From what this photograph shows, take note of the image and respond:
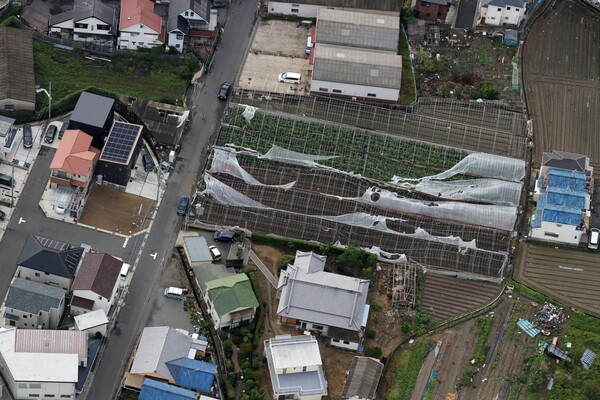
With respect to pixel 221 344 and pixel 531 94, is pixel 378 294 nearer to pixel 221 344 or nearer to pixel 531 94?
pixel 221 344

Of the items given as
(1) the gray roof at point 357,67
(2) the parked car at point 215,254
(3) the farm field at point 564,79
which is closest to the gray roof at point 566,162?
(3) the farm field at point 564,79

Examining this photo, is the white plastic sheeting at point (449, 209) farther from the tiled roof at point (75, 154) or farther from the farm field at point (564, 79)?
the tiled roof at point (75, 154)

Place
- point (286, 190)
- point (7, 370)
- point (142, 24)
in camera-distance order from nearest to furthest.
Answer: point (7, 370) < point (286, 190) < point (142, 24)

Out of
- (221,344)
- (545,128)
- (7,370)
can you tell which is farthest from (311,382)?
(545,128)

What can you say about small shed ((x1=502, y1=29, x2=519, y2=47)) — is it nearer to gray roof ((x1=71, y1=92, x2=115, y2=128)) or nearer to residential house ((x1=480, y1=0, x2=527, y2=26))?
residential house ((x1=480, y1=0, x2=527, y2=26))

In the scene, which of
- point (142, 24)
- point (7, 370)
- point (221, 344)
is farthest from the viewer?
point (142, 24)

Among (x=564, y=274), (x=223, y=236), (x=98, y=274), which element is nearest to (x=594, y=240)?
(x=564, y=274)

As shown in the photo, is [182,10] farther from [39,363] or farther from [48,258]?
[39,363]
